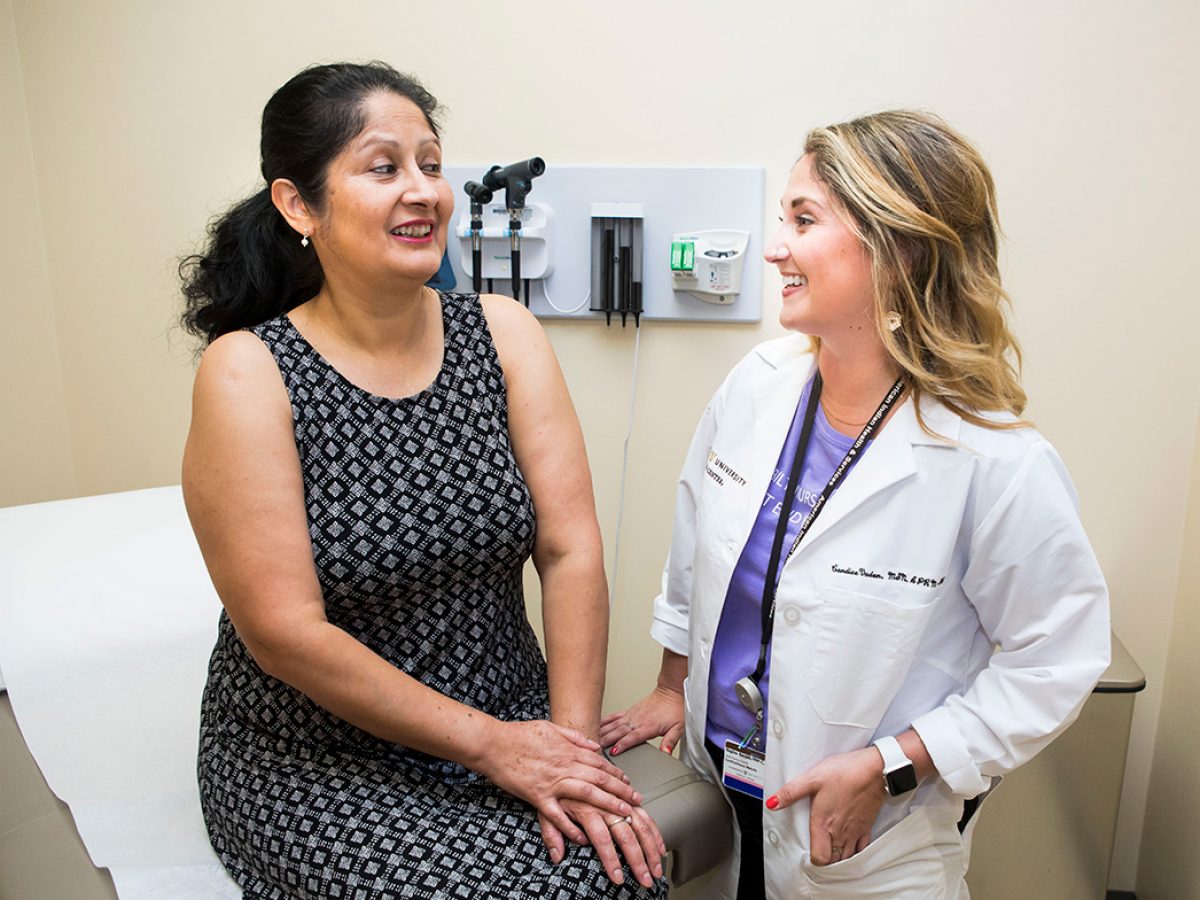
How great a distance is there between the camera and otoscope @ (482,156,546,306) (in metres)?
1.78

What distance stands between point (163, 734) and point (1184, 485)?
1.77 metres

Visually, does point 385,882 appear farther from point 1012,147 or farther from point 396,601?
point 1012,147

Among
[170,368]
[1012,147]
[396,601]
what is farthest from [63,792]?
[1012,147]

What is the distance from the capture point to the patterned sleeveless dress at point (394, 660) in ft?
3.87

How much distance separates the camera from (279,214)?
1417mm

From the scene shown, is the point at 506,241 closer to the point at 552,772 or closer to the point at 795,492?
the point at 795,492

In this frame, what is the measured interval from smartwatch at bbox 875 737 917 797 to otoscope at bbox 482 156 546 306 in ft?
3.52

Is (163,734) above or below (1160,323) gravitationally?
below

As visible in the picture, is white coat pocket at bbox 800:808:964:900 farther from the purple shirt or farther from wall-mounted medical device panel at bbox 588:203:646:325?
wall-mounted medical device panel at bbox 588:203:646:325

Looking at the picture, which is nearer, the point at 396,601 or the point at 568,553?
the point at 396,601

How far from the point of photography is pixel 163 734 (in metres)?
1.61

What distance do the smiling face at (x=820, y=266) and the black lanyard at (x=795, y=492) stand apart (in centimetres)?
10

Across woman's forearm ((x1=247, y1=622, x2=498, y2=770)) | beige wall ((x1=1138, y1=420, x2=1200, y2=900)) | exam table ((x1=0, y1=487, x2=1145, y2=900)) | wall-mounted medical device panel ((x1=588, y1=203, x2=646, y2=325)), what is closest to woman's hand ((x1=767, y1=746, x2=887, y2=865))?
exam table ((x1=0, y1=487, x2=1145, y2=900))

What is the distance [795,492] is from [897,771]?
1.17 feet
